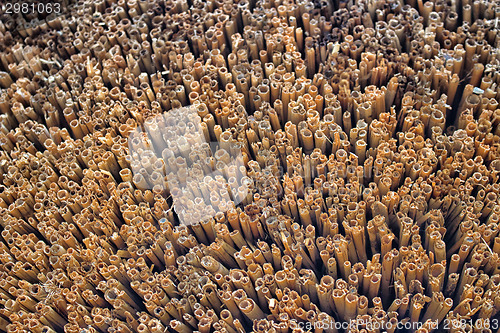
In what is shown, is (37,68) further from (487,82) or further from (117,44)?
(487,82)

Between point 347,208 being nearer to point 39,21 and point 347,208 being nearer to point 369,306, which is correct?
point 369,306

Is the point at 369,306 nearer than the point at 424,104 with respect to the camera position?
Yes

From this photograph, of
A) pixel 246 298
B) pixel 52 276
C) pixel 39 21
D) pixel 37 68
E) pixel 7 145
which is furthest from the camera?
pixel 39 21

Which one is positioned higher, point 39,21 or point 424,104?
point 39,21

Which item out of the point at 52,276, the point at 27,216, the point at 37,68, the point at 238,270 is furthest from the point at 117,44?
the point at 238,270

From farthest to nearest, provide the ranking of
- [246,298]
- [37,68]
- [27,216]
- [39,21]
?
1. [39,21]
2. [37,68]
3. [27,216]
4. [246,298]

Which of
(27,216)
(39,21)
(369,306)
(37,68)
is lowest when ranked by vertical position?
(369,306)

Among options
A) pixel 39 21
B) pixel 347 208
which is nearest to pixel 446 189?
pixel 347 208
